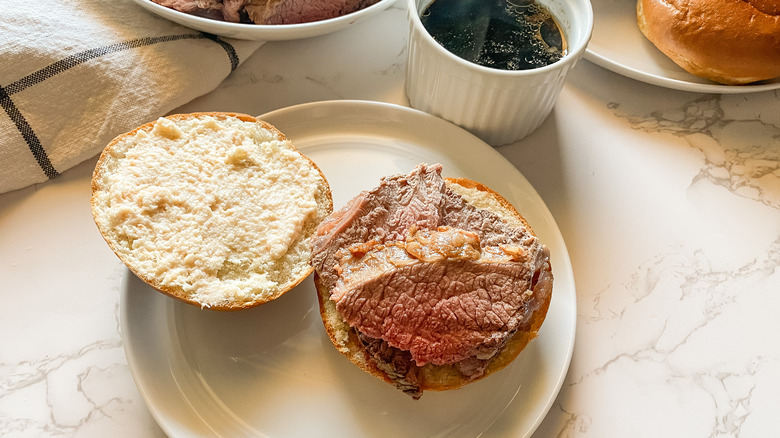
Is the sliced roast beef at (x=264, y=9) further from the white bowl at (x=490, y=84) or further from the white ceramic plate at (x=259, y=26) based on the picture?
the white bowl at (x=490, y=84)

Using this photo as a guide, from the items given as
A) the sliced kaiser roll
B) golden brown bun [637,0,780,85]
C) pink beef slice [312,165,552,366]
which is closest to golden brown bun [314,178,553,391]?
pink beef slice [312,165,552,366]

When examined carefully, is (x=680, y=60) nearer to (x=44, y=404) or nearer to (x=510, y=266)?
(x=510, y=266)

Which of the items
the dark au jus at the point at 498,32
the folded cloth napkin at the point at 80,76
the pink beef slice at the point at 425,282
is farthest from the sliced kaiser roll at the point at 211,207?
the dark au jus at the point at 498,32

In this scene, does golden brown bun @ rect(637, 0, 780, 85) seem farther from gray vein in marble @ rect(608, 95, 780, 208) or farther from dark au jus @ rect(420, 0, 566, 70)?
dark au jus @ rect(420, 0, 566, 70)

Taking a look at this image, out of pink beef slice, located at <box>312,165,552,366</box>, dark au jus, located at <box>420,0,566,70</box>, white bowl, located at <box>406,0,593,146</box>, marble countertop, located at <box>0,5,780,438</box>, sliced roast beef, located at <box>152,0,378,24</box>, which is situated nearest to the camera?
pink beef slice, located at <box>312,165,552,366</box>

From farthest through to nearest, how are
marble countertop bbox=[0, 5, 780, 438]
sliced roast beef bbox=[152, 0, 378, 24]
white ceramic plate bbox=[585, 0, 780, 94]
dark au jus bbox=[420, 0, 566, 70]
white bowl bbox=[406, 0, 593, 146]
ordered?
white ceramic plate bbox=[585, 0, 780, 94] < sliced roast beef bbox=[152, 0, 378, 24] < dark au jus bbox=[420, 0, 566, 70] < white bowl bbox=[406, 0, 593, 146] < marble countertop bbox=[0, 5, 780, 438]

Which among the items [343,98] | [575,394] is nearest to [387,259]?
[575,394]

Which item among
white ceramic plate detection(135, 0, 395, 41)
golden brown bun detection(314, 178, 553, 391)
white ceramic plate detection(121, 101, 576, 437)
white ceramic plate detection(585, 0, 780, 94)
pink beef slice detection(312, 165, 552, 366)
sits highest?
white ceramic plate detection(135, 0, 395, 41)
